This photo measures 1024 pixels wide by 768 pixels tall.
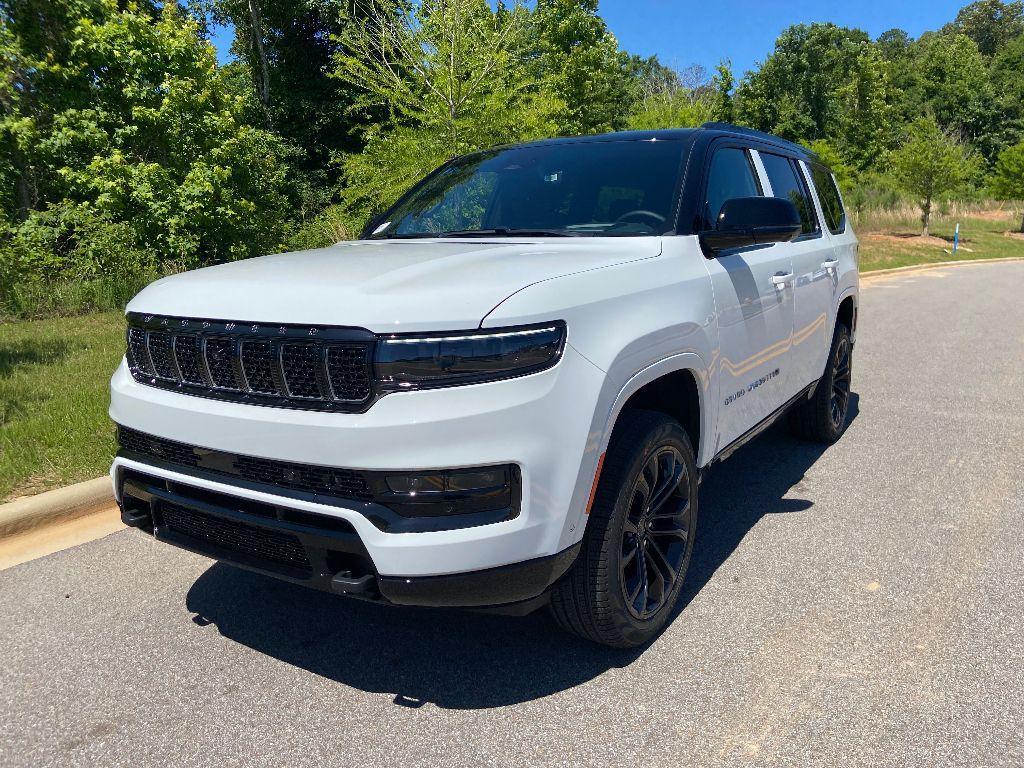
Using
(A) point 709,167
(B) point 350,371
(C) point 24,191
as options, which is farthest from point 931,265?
(B) point 350,371

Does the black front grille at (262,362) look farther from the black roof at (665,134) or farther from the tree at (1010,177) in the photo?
the tree at (1010,177)

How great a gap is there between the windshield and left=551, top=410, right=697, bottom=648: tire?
942mm

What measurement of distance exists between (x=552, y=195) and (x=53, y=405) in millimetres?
4138

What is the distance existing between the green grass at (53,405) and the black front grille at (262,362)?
7.31 ft

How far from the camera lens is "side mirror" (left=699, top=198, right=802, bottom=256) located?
10.9 ft

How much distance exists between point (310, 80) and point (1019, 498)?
2559 centimetres

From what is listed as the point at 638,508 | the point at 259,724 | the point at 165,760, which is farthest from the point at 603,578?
the point at 165,760

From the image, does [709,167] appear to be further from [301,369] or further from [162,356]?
[162,356]

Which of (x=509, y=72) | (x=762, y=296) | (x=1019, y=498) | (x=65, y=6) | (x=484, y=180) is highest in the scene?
(x=65, y=6)

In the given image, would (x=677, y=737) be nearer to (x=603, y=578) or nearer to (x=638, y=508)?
(x=603, y=578)

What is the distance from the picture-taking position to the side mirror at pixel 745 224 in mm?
3316

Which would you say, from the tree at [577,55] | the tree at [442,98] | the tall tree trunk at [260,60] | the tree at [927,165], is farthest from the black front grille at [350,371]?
the tree at [927,165]

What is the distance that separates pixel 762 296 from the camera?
3783 millimetres

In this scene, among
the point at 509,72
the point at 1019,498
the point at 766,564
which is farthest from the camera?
the point at 509,72
